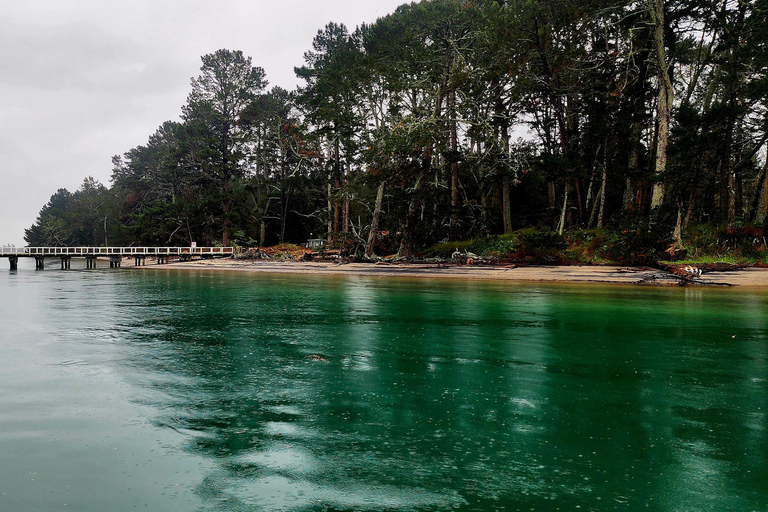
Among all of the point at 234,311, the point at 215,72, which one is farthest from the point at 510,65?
the point at 215,72

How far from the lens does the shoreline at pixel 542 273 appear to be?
21.5 metres

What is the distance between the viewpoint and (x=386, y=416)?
Answer: 5.48m

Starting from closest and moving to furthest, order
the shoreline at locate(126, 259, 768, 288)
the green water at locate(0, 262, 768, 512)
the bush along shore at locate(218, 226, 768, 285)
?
the green water at locate(0, 262, 768, 512), the shoreline at locate(126, 259, 768, 288), the bush along shore at locate(218, 226, 768, 285)

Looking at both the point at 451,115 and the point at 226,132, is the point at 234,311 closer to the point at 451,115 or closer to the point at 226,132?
the point at 451,115

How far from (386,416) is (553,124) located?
3594cm

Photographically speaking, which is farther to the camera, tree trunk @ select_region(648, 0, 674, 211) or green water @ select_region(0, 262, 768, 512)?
tree trunk @ select_region(648, 0, 674, 211)

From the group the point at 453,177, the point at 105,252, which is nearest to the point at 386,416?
the point at 453,177

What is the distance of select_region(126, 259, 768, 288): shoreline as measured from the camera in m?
21.5

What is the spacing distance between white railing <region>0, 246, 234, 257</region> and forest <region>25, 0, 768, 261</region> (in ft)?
39.6

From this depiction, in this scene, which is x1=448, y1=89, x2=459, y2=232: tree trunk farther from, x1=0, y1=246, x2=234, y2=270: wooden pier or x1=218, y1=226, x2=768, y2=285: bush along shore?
x1=0, y1=246, x2=234, y2=270: wooden pier

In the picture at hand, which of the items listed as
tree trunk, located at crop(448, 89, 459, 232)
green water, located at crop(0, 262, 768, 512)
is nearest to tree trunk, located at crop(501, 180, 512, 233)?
tree trunk, located at crop(448, 89, 459, 232)

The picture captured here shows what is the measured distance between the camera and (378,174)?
112 feet

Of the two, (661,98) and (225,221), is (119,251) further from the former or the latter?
(661,98)

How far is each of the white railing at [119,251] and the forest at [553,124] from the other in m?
12.1
